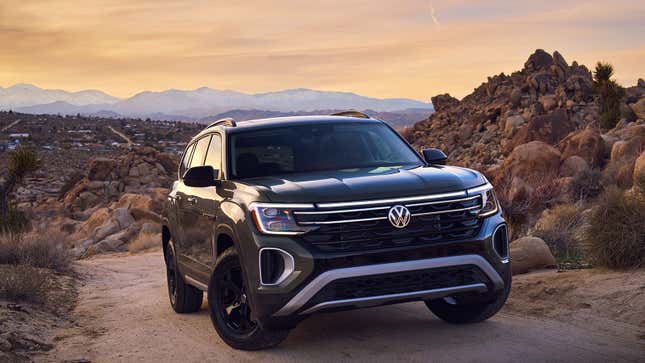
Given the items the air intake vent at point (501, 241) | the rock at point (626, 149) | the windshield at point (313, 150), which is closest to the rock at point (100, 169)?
the rock at point (626, 149)

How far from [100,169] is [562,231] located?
28.6 m

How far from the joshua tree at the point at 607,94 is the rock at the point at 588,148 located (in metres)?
12.5

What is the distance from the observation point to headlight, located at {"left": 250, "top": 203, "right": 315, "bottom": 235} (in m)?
7.18

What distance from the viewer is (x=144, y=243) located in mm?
24344

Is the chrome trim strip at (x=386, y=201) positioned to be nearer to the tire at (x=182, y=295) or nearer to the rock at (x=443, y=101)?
the tire at (x=182, y=295)

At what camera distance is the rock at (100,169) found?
39.1 m

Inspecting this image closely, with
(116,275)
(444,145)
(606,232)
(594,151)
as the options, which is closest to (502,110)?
(444,145)

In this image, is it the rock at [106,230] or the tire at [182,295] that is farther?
the rock at [106,230]

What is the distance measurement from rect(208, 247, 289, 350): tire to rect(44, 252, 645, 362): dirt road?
4.8 inches

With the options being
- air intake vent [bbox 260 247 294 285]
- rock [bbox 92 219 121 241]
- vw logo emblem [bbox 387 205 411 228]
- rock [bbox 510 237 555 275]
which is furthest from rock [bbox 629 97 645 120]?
air intake vent [bbox 260 247 294 285]

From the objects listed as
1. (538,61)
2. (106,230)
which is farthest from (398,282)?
(538,61)

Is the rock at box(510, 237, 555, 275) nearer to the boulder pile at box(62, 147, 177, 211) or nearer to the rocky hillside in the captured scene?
the rocky hillside

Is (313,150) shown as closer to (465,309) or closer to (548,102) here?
(465,309)

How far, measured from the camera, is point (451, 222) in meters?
7.45
